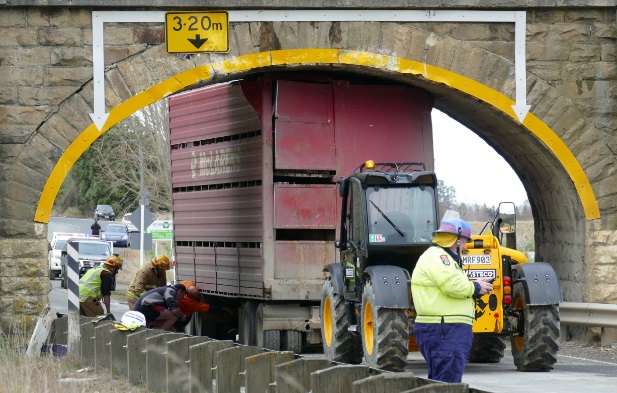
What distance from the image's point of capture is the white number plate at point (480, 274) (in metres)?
14.6

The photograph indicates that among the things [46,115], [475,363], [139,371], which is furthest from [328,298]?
[46,115]

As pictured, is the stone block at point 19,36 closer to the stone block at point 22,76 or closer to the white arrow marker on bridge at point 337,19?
the stone block at point 22,76

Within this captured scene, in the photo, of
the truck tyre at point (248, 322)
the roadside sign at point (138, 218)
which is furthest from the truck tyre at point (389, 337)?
the roadside sign at point (138, 218)

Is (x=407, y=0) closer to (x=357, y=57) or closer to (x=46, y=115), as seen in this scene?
(x=357, y=57)

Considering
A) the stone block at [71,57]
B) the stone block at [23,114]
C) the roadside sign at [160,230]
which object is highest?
the stone block at [71,57]

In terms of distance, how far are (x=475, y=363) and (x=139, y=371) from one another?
5042 mm

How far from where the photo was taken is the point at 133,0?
18.6 metres

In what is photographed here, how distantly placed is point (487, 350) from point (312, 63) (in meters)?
4.75

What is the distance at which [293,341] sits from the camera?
17.8m

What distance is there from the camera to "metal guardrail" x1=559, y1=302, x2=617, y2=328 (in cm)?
1817

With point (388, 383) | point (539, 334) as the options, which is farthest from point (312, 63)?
point (388, 383)

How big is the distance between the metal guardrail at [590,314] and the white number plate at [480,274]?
3960 mm

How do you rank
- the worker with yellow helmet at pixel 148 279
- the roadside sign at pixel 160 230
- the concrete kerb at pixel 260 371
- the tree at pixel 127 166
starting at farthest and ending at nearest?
the tree at pixel 127 166, the roadside sign at pixel 160 230, the worker with yellow helmet at pixel 148 279, the concrete kerb at pixel 260 371

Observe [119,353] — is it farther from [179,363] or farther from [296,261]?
[296,261]
